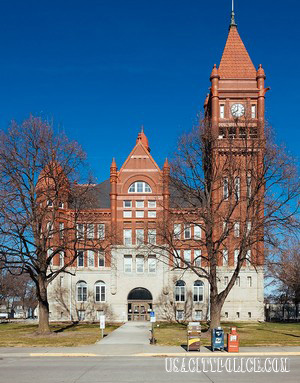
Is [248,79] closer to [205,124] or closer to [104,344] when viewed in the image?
[205,124]

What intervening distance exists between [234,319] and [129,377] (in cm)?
3345

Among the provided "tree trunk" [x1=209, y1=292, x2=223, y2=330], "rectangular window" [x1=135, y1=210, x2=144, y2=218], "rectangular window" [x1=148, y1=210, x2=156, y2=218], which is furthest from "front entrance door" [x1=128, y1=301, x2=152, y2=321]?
"tree trunk" [x1=209, y1=292, x2=223, y2=330]

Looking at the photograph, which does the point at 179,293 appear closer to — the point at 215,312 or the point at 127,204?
the point at 127,204

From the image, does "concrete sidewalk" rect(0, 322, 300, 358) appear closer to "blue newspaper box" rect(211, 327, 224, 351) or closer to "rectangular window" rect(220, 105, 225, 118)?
"blue newspaper box" rect(211, 327, 224, 351)

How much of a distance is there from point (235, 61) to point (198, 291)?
84.9ft

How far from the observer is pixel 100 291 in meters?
50.6

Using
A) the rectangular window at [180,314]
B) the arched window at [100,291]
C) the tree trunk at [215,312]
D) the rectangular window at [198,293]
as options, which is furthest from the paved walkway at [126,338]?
the rectangular window at [198,293]

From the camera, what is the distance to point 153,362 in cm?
2161

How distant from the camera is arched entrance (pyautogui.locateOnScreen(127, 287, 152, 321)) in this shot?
49969 mm

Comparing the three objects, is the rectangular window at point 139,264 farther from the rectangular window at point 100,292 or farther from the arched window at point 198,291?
the arched window at point 198,291

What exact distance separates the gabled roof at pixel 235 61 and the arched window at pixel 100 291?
26154mm

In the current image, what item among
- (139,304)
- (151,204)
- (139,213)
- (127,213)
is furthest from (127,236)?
(139,304)

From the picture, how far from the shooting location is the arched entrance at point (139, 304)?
49969 mm

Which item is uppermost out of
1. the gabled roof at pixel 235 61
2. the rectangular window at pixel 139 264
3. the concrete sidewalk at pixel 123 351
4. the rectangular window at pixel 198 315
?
the gabled roof at pixel 235 61
